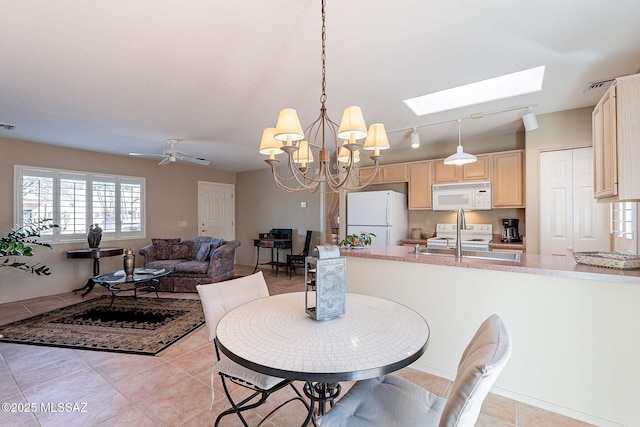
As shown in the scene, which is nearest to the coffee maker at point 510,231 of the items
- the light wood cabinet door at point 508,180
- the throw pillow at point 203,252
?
the light wood cabinet door at point 508,180

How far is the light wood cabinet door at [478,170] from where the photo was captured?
4176 millimetres

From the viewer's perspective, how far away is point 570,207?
11.3 ft

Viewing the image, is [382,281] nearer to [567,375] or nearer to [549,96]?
[567,375]

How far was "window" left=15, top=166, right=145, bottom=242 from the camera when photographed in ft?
14.8

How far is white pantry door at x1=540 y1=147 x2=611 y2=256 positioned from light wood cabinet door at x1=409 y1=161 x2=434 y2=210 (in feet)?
4.84

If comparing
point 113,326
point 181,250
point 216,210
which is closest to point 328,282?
point 113,326

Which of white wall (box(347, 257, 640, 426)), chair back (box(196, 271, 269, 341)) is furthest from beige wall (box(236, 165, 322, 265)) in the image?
chair back (box(196, 271, 269, 341))

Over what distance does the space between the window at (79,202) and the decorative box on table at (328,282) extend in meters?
5.44

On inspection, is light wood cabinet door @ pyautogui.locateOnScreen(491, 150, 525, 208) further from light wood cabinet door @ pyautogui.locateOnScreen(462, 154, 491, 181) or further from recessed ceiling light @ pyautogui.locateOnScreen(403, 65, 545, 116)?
recessed ceiling light @ pyautogui.locateOnScreen(403, 65, 545, 116)

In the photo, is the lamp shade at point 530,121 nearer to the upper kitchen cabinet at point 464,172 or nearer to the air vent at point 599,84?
the air vent at point 599,84

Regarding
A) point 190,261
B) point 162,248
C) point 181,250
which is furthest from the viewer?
point 181,250

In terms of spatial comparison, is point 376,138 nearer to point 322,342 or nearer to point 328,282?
point 328,282

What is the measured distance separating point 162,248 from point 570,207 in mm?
6264

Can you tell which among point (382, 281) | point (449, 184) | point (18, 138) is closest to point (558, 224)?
point (449, 184)
